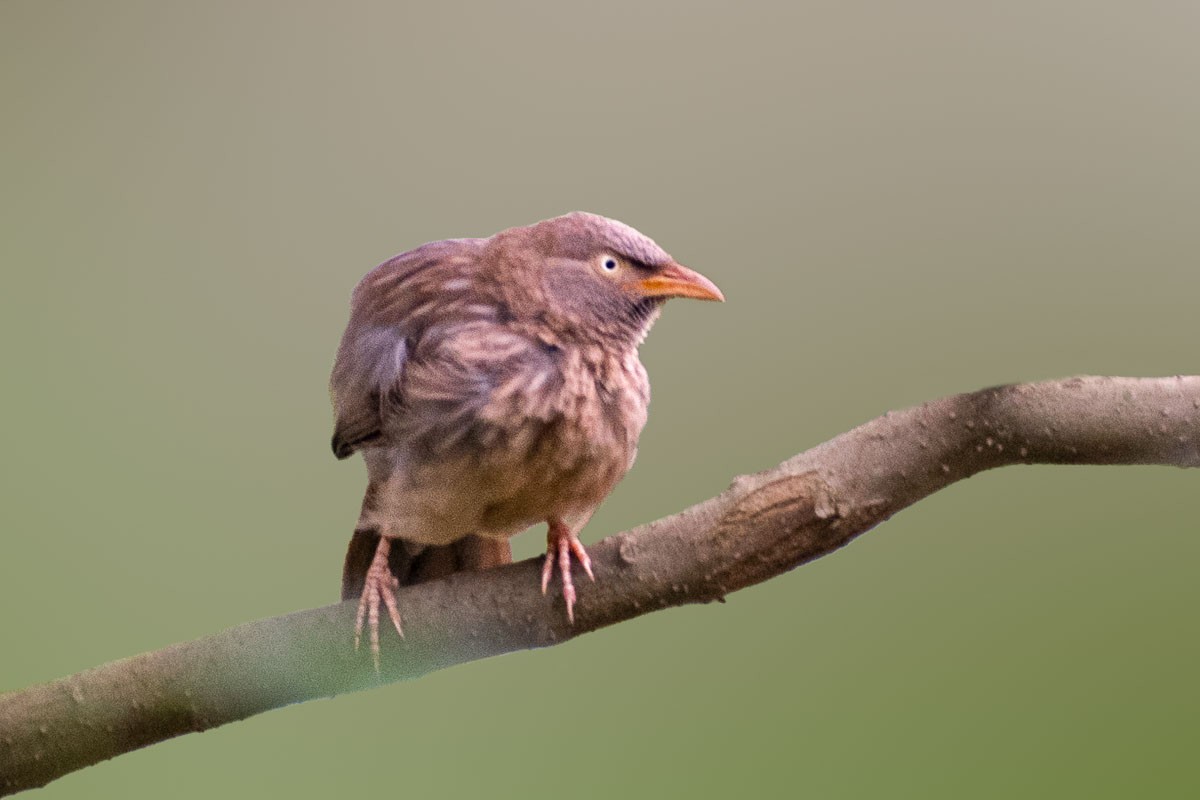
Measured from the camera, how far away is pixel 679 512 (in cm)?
216

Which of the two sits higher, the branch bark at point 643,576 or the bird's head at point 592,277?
the bird's head at point 592,277

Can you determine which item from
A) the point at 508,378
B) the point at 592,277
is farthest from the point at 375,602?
the point at 592,277

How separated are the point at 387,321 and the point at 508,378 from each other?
296 mm

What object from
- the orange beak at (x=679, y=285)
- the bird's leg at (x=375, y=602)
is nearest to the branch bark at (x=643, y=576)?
the bird's leg at (x=375, y=602)

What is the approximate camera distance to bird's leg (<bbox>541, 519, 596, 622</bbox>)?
2225 mm

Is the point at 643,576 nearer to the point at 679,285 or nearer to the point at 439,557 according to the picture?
the point at 679,285

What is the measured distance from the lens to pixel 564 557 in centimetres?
225

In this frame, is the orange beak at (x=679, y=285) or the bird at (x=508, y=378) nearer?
the orange beak at (x=679, y=285)

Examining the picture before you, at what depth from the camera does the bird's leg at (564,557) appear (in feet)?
7.30

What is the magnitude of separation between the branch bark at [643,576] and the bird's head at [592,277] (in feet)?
1.11

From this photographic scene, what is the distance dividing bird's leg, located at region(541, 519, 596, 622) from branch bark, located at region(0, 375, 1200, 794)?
0.02m

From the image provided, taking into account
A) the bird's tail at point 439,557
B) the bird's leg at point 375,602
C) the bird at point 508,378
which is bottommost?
the bird's leg at point 375,602

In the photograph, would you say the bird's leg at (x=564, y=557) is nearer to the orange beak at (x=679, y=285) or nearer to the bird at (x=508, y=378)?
the bird at (x=508, y=378)

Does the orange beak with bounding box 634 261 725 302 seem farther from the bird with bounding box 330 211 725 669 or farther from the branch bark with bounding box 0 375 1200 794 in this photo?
the branch bark with bounding box 0 375 1200 794
